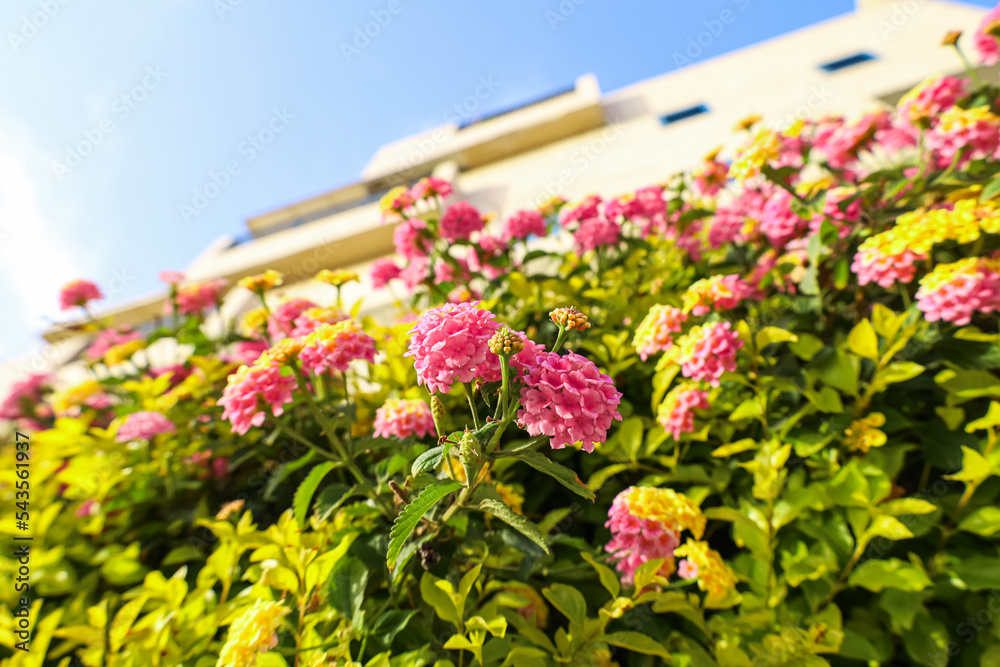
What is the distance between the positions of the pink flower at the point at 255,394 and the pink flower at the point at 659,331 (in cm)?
75

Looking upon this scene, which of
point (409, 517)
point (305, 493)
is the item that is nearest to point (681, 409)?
point (409, 517)

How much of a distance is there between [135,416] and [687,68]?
328 inches

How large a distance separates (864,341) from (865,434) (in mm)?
200

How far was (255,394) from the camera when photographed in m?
0.83

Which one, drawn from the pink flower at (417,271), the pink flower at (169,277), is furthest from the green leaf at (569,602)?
the pink flower at (169,277)

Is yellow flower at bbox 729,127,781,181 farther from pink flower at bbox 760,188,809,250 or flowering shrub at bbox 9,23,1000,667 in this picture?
pink flower at bbox 760,188,809,250

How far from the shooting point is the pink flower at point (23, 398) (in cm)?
247

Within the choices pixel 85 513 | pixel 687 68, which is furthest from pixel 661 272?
pixel 687 68

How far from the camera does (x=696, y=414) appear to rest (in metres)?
1.10

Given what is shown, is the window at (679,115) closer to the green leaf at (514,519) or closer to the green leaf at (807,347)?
the green leaf at (807,347)

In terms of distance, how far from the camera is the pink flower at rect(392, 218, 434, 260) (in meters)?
1.59

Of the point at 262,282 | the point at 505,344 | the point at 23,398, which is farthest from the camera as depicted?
the point at 23,398

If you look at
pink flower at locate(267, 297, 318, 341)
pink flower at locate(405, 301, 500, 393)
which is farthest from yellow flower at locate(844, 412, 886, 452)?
pink flower at locate(267, 297, 318, 341)

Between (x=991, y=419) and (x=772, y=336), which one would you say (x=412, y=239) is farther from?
(x=991, y=419)
